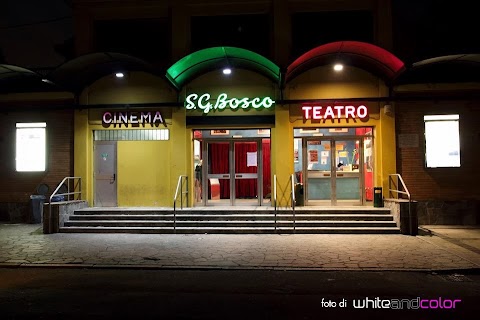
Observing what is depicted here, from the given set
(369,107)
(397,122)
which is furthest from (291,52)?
(397,122)

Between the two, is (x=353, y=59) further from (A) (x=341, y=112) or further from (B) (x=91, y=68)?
(B) (x=91, y=68)

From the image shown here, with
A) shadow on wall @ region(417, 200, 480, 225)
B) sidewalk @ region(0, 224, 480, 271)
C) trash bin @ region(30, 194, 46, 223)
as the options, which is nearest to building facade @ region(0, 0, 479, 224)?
shadow on wall @ region(417, 200, 480, 225)

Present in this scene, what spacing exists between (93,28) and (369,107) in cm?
996

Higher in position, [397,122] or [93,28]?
[93,28]

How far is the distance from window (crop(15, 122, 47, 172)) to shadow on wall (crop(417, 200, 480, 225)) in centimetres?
1278

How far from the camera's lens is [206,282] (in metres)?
6.46

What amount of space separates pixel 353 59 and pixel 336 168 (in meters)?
3.58

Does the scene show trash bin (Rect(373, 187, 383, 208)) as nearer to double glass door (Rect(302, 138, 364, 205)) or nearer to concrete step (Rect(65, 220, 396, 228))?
double glass door (Rect(302, 138, 364, 205))

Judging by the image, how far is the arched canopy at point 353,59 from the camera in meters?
10.9

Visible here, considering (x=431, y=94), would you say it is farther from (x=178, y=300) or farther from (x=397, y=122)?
(x=178, y=300)

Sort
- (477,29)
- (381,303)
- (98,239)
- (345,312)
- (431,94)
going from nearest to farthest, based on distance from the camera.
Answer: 1. (345,312)
2. (381,303)
3. (98,239)
4. (431,94)
5. (477,29)

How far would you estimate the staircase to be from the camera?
35.4 feet

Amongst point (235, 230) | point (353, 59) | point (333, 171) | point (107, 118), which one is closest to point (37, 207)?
point (107, 118)

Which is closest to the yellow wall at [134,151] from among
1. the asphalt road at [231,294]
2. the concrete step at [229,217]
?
the concrete step at [229,217]
